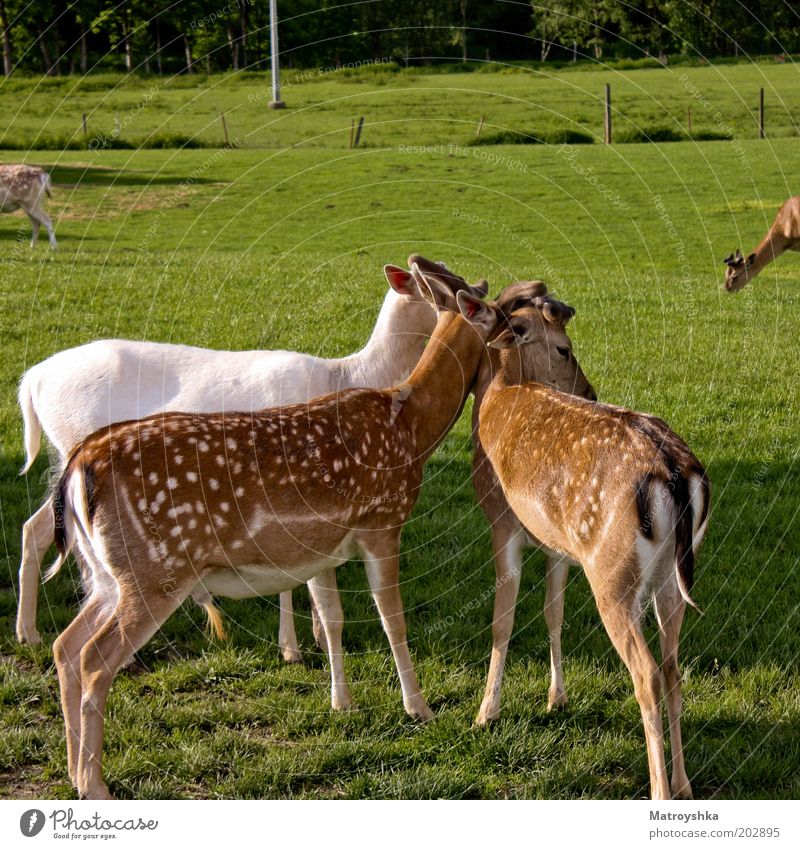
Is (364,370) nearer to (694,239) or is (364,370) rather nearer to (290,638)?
(290,638)

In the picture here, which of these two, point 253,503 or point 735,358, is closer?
point 253,503

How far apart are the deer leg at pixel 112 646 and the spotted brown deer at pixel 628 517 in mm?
1999

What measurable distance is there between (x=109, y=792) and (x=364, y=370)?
340cm

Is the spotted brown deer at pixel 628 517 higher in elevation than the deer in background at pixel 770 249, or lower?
higher


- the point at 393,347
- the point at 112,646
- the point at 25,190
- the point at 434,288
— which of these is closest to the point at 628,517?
the point at 434,288

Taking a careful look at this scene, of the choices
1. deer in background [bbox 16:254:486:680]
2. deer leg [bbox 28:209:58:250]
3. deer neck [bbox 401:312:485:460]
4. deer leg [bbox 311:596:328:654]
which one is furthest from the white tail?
deer leg [bbox 28:209:58:250]

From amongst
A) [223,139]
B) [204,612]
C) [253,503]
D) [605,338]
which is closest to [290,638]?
[204,612]

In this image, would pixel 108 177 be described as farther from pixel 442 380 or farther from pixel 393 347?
pixel 442 380

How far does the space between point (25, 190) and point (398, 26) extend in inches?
400

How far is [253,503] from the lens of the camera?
5.29 m

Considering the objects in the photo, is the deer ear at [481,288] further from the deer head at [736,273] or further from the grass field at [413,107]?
the grass field at [413,107]

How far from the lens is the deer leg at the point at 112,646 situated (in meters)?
5.02

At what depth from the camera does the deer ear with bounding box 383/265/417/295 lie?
7.02 m

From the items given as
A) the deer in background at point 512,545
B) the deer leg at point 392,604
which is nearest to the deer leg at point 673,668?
the deer in background at point 512,545
